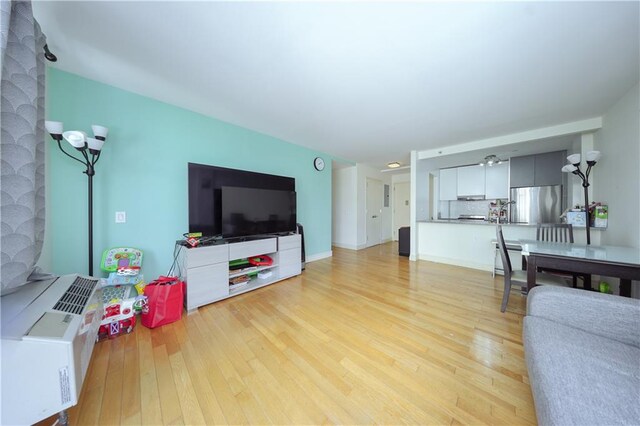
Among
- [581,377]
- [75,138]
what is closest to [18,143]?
[75,138]

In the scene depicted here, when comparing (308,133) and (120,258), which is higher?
(308,133)

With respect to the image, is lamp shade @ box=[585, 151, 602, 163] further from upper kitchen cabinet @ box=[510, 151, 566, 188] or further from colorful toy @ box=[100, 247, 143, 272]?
colorful toy @ box=[100, 247, 143, 272]

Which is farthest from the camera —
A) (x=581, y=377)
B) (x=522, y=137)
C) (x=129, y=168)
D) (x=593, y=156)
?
(x=522, y=137)

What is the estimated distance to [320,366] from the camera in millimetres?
1360

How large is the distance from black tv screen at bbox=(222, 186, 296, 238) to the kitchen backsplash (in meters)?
4.14

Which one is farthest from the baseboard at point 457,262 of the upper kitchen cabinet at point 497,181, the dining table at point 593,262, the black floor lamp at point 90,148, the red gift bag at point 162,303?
the black floor lamp at point 90,148

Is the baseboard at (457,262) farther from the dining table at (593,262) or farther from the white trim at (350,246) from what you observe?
the dining table at (593,262)

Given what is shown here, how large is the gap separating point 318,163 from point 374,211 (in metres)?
2.45

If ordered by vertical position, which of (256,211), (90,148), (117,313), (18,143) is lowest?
(117,313)

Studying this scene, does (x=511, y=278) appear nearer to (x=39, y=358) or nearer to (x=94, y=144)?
(x=39, y=358)

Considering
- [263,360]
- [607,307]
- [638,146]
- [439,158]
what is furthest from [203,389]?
[439,158]

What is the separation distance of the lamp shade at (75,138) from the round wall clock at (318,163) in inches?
120

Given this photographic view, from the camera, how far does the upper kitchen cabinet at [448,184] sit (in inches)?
193

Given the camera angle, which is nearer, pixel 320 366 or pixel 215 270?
pixel 320 366
